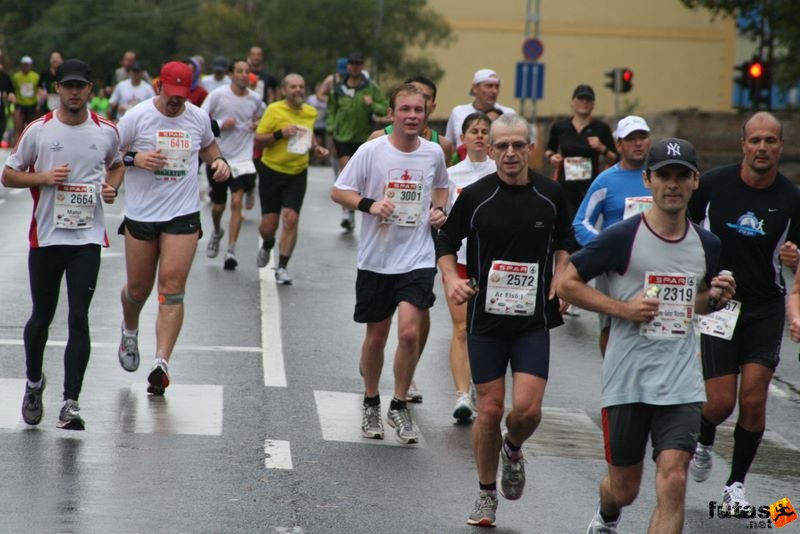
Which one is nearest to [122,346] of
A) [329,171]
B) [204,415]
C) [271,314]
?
[204,415]

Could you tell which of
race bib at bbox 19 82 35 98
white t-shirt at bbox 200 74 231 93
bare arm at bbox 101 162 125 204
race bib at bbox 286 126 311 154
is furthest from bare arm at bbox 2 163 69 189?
race bib at bbox 19 82 35 98

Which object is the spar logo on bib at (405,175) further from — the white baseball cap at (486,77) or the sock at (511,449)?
the white baseball cap at (486,77)

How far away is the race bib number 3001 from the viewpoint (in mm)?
10852

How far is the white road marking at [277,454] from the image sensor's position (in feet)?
28.9

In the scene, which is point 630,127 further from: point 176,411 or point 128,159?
point 176,411

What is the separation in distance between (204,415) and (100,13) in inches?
3203

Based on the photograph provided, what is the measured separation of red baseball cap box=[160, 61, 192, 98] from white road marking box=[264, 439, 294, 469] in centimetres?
256

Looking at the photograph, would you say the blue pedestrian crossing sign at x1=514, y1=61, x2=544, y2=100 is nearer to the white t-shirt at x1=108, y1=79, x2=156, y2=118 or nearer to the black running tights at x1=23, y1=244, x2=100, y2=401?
the white t-shirt at x1=108, y1=79, x2=156, y2=118

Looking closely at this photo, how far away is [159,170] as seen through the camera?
35.6ft

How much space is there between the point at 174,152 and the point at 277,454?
266cm

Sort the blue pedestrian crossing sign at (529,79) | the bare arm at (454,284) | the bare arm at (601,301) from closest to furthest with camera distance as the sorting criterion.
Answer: the bare arm at (601,301) < the bare arm at (454,284) < the blue pedestrian crossing sign at (529,79)

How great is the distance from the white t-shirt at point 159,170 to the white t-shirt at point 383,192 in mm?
1559

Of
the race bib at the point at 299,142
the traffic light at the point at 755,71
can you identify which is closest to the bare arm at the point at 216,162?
the race bib at the point at 299,142

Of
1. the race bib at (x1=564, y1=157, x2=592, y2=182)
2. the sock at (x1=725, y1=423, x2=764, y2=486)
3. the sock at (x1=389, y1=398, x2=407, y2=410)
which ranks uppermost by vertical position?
the race bib at (x1=564, y1=157, x2=592, y2=182)
